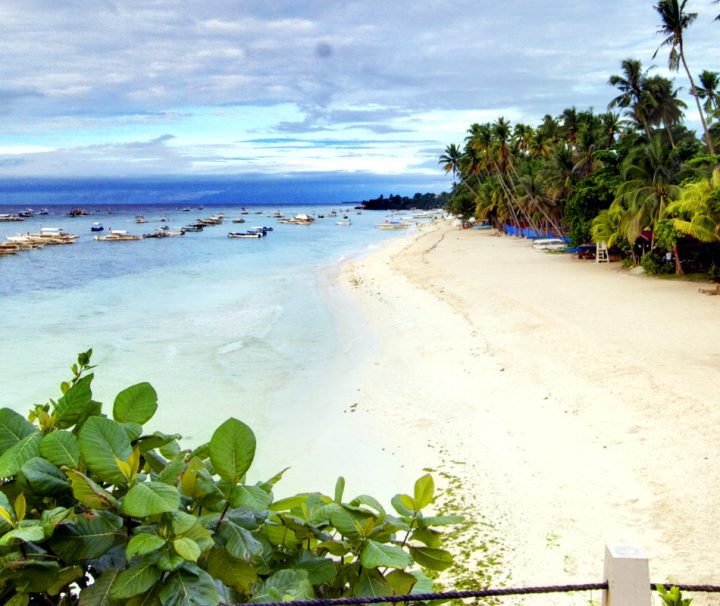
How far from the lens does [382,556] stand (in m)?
1.82

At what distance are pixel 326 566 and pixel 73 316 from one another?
31.7 metres

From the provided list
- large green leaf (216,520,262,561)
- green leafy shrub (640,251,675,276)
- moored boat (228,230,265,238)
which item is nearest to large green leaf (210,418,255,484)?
large green leaf (216,520,262,561)

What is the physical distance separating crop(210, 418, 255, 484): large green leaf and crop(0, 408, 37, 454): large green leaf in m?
0.53

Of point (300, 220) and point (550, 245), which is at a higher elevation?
point (300, 220)

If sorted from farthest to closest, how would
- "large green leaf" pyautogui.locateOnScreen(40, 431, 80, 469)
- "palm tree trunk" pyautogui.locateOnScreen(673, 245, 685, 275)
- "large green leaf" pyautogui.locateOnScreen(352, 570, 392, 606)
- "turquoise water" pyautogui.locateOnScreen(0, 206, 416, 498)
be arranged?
"palm tree trunk" pyautogui.locateOnScreen(673, 245, 685, 275), "turquoise water" pyautogui.locateOnScreen(0, 206, 416, 498), "large green leaf" pyautogui.locateOnScreen(352, 570, 392, 606), "large green leaf" pyautogui.locateOnScreen(40, 431, 80, 469)

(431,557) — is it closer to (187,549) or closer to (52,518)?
(187,549)

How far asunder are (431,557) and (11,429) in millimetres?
1255

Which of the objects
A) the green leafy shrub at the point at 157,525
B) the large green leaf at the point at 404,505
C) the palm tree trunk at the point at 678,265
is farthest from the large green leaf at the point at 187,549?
the palm tree trunk at the point at 678,265

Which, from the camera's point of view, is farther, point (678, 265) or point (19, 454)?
point (678, 265)

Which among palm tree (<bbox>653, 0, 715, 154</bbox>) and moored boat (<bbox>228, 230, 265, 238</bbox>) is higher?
palm tree (<bbox>653, 0, 715, 154</bbox>)

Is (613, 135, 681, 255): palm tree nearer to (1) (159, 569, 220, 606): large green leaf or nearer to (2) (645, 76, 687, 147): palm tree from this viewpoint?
(2) (645, 76, 687, 147): palm tree

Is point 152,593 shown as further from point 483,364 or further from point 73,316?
point 73,316

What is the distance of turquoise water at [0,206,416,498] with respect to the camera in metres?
14.4

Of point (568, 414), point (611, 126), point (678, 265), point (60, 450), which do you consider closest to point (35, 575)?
point (60, 450)
